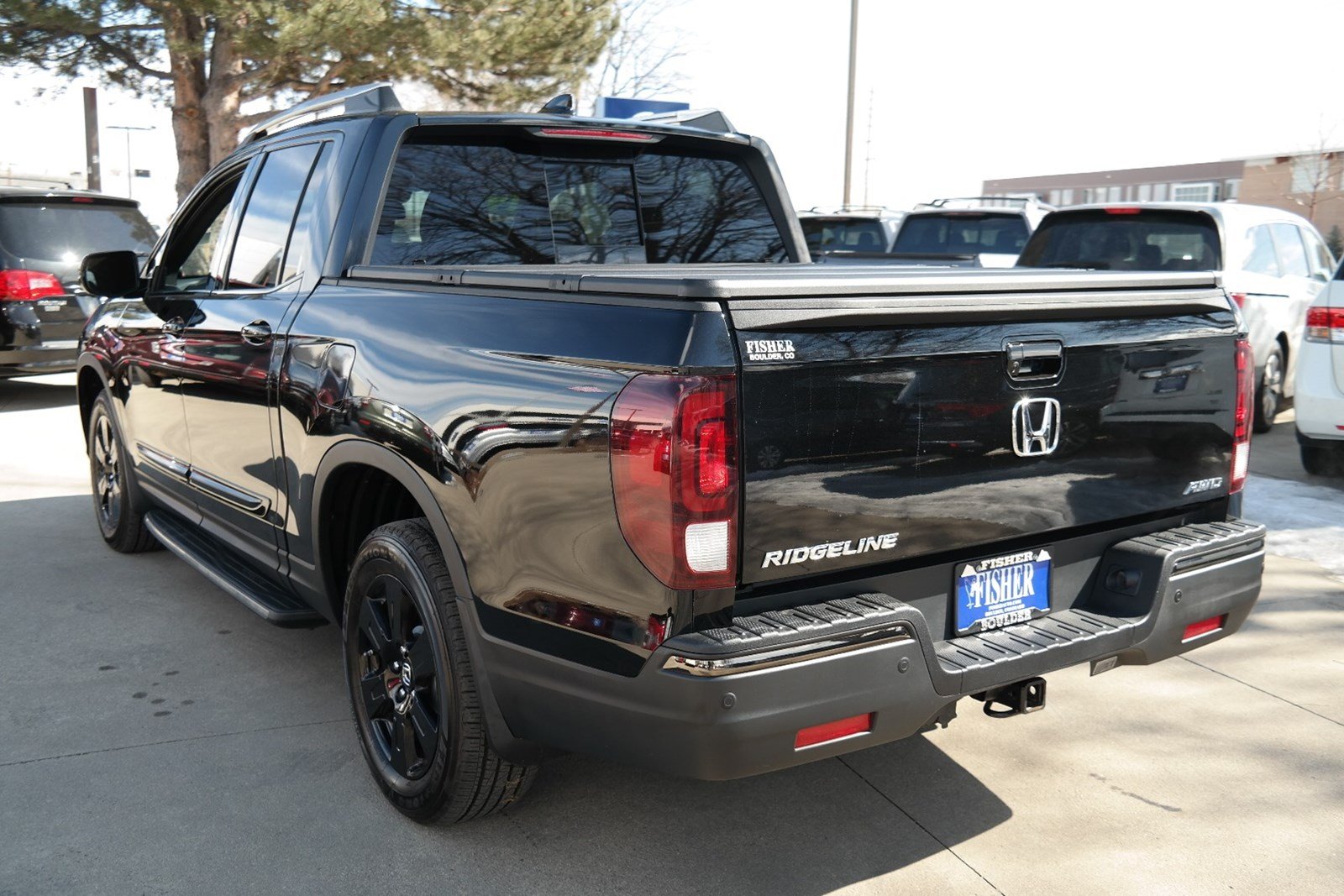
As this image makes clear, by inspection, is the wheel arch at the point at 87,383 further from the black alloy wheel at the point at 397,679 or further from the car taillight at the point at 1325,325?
the car taillight at the point at 1325,325

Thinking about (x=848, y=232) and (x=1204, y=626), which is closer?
(x=1204, y=626)

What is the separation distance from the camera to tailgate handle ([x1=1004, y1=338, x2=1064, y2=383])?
2766 mm

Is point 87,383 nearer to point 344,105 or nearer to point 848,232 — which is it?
point 344,105

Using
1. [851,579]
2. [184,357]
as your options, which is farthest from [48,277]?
[851,579]

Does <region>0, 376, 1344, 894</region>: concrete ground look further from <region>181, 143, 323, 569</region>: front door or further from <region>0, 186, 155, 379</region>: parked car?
<region>0, 186, 155, 379</region>: parked car

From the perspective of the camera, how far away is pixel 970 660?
2695mm

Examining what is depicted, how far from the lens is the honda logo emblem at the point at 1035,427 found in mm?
2795

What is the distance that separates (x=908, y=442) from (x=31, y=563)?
481cm

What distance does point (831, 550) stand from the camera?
2529mm

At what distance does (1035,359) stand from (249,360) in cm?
253

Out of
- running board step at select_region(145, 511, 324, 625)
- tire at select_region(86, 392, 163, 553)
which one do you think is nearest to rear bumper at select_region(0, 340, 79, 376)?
tire at select_region(86, 392, 163, 553)

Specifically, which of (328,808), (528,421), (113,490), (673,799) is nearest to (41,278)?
(113,490)

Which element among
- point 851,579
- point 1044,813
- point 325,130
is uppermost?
point 325,130

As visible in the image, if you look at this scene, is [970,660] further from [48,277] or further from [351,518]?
[48,277]
